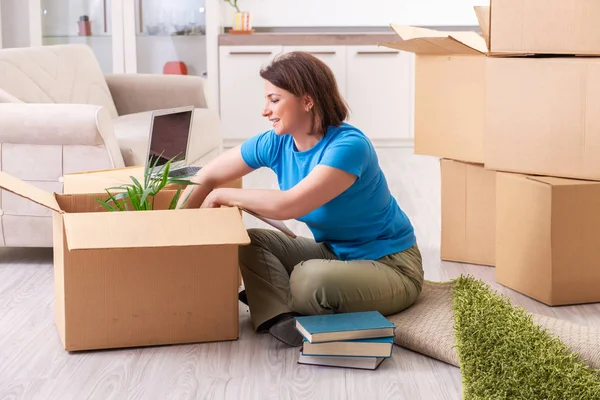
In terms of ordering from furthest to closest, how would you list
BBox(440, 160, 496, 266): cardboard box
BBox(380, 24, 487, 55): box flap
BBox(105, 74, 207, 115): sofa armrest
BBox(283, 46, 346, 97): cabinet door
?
BBox(283, 46, 346, 97): cabinet door → BBox(105, 74, 207, 115): sofa armrest → BBox(440, 160, 496, 266): cardboard box → BBox(380, 24, 487, 55): box flap

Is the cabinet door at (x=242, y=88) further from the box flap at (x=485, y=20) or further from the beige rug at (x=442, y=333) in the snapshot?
the beige rug at (x=442, y=333)

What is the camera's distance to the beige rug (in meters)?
1.99

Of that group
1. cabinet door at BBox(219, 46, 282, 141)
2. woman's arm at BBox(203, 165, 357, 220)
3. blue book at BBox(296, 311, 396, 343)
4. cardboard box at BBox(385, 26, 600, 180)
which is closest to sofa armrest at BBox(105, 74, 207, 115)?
cabinet door at BBox(219, 46, 282, 141)

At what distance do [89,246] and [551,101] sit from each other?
Result: 141 centimetres

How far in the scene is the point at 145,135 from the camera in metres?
3.39

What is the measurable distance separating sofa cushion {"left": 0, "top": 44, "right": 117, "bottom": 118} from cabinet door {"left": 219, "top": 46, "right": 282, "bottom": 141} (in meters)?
1.68

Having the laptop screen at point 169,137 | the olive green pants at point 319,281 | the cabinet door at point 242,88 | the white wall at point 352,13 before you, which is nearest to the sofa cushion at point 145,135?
the laptop screen at point 169,137

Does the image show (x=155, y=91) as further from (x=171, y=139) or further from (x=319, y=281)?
(x=319, y=281)

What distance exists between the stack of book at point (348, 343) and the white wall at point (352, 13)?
4.52m

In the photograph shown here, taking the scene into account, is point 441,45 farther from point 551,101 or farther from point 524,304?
point 524,304

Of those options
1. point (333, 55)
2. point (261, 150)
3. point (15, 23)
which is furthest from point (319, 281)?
point (15, 23)

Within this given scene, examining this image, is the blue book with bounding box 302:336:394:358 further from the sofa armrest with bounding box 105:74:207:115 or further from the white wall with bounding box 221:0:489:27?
the white wall with bounding box 221:0:489:27

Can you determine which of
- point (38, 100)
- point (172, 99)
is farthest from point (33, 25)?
point (38, 100)

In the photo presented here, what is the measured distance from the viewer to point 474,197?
293 centimetres
